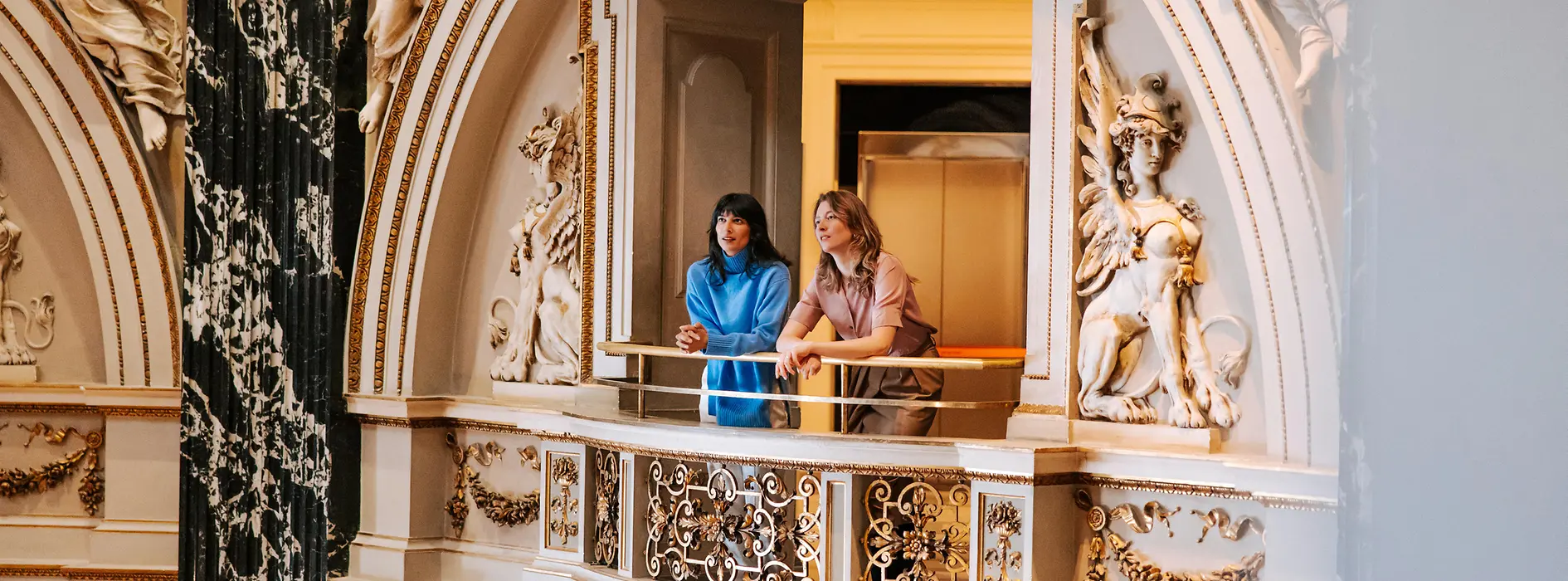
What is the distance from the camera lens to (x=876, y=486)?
5.43 m

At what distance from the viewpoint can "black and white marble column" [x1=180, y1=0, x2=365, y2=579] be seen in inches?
304

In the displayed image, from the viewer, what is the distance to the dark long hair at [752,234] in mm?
5992

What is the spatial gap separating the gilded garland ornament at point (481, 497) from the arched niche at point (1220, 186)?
3.34 meters

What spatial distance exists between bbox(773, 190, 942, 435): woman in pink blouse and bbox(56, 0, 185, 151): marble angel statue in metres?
4.79

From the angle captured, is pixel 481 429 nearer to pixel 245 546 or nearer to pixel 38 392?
pixel 245 546

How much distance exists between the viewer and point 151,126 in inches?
324

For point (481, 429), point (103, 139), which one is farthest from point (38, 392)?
point (481, 429)

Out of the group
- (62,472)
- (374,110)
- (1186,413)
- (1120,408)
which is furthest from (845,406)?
(62,472)

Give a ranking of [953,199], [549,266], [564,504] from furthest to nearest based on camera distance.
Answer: [953,199] → [549,266] → [564,504]

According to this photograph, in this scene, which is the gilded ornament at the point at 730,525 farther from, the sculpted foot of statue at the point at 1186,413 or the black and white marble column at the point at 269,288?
the black and white marble column at the point at 269,288

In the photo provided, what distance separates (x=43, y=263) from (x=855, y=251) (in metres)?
5.79

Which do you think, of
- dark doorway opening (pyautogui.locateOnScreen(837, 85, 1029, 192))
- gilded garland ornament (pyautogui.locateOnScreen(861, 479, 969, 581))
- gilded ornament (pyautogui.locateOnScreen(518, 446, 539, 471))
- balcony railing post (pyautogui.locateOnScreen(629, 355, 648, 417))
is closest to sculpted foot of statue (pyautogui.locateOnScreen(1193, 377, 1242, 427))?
gilded garland ornament (pyautogui.locateOnScreen(861, 479, 969, 581))

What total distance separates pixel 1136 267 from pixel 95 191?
645cm

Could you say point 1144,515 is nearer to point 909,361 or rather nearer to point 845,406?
point 909,361
